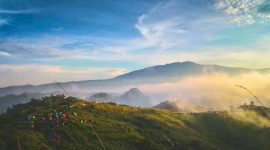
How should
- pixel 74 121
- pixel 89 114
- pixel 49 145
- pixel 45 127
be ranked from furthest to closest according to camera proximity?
pixel 89 114, pixel 74 121, pixel 45 127, pixel 49 145

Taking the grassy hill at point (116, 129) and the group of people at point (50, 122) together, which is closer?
the grassy hill at point (116, 129)

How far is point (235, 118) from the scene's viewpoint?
70375 millimetres

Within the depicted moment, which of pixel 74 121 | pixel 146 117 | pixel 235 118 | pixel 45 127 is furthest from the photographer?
pixel 235 118

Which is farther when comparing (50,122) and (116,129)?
(116,129)

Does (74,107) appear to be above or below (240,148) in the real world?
above

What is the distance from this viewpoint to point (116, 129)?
169 ft

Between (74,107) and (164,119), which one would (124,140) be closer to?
(74,107)

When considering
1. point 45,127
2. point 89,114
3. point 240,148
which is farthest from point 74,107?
point 240,148

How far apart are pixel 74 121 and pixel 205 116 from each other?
31344 mm

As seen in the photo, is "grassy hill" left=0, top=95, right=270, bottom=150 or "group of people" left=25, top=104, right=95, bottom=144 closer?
"grassy hill" left=0, top=95, right=270, bottom=150

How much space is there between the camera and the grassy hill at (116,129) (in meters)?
43.1

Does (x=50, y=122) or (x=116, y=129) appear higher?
(x=50, y=122)

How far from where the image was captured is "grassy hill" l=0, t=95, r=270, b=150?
4312 centimetres

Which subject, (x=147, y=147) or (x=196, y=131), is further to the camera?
(x=196, y=131)
